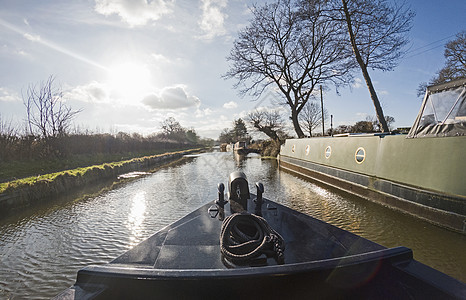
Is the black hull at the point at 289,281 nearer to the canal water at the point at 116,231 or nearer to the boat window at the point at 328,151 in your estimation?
the canal water at the point at 116,231

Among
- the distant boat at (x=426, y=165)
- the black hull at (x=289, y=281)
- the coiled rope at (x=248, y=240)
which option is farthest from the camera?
the distant boat at (x=426, y=165)

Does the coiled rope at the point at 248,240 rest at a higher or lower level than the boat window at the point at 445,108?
lower

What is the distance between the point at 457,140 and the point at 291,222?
146 inches

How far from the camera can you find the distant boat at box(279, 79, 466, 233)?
3.95 metres

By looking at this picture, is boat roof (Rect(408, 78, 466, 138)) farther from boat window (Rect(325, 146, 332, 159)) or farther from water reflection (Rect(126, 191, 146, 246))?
water reflection (Rect(126, 191, 146, 246))

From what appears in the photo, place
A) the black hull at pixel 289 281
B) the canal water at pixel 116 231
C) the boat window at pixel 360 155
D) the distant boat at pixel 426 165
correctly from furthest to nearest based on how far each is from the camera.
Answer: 1. the boat window at pixel 360 155
2. the distant boat at pixel 426 165
3. the canal water at pixel 116 231
4. the black hull at pixel 289 281

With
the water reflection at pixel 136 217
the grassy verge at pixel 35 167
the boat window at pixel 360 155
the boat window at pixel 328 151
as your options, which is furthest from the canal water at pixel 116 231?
the grassy verge at pixel 35 167

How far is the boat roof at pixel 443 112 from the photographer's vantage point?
4.19 meters

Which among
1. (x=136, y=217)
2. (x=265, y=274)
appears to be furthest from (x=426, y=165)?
(x=136, y=217)

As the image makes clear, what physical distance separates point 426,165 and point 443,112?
117 centimetres

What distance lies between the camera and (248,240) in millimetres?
2268

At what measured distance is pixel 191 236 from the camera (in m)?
2.80

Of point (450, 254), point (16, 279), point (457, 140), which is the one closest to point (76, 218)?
point (16, 279)

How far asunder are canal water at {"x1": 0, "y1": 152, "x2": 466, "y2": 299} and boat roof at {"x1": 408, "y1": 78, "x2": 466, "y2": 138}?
1915 millimetres
